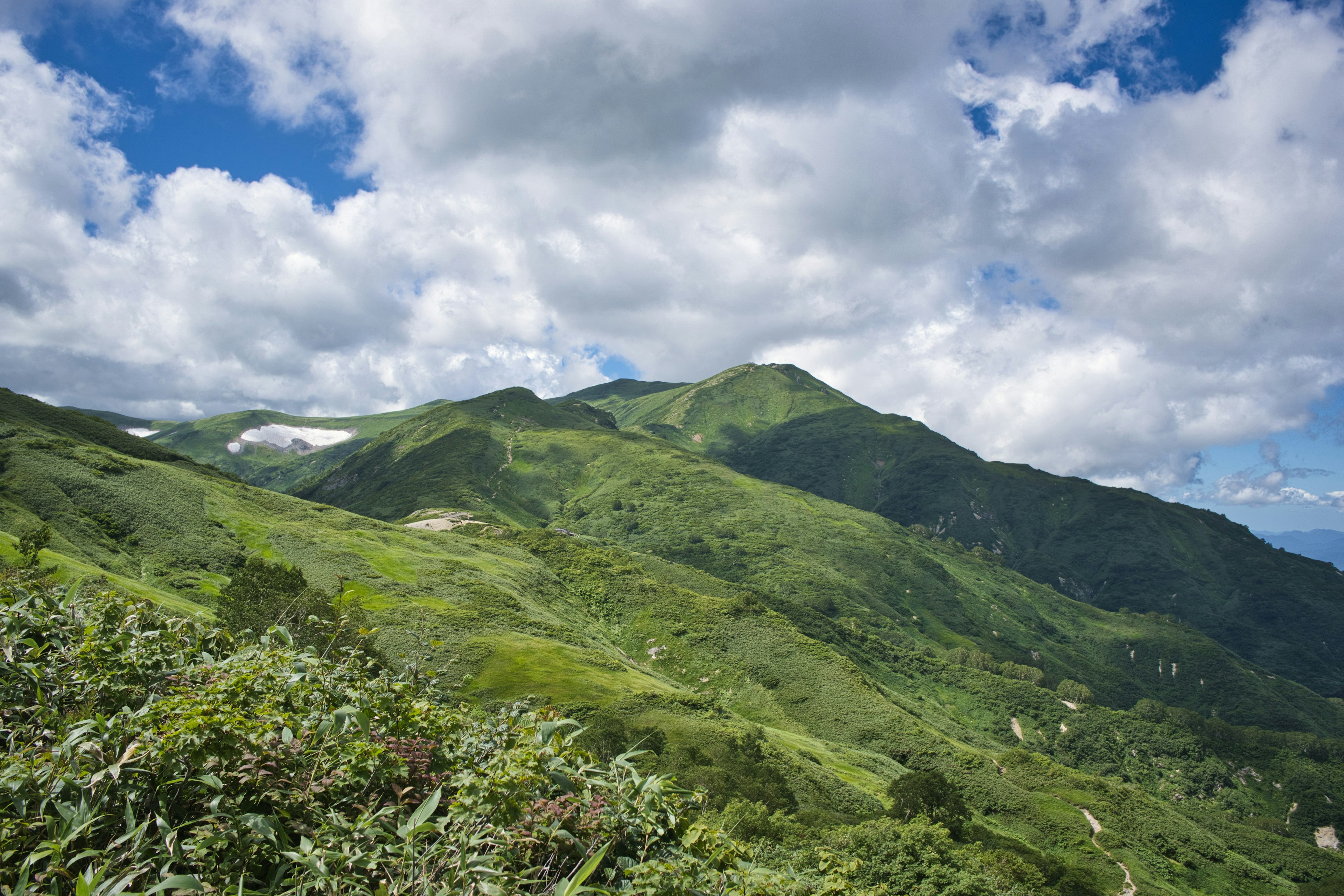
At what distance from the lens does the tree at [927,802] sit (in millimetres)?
52219

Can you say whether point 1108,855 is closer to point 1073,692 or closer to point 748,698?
point 748,698

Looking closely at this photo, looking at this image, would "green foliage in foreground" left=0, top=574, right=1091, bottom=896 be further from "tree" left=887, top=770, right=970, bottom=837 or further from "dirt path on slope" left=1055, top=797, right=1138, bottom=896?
"dirt path on slope" left=1055, top=797, right=1138, bottom=896

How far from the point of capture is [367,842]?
523 cm

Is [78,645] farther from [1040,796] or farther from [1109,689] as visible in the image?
[1109,689]

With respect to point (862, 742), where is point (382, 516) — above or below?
above

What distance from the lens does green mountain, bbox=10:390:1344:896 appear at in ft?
133

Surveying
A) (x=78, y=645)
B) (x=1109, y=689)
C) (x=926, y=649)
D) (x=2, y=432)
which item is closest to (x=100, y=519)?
(x=2, y=432)

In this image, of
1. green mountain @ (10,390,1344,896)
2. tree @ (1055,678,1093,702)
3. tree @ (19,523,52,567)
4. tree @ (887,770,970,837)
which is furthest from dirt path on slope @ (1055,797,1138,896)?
tree @ (1055,678,1093,702)

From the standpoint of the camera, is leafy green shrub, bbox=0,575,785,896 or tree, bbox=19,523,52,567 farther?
tree, bbox=19,523,52,567

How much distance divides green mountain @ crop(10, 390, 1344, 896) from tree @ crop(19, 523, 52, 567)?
1564 millimetres

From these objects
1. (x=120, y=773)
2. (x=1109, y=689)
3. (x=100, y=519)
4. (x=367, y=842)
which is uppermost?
(x=120, y=773)

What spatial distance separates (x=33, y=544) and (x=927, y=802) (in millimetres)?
69920

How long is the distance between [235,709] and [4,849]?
1.61m

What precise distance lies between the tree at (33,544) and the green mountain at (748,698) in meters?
1.56
